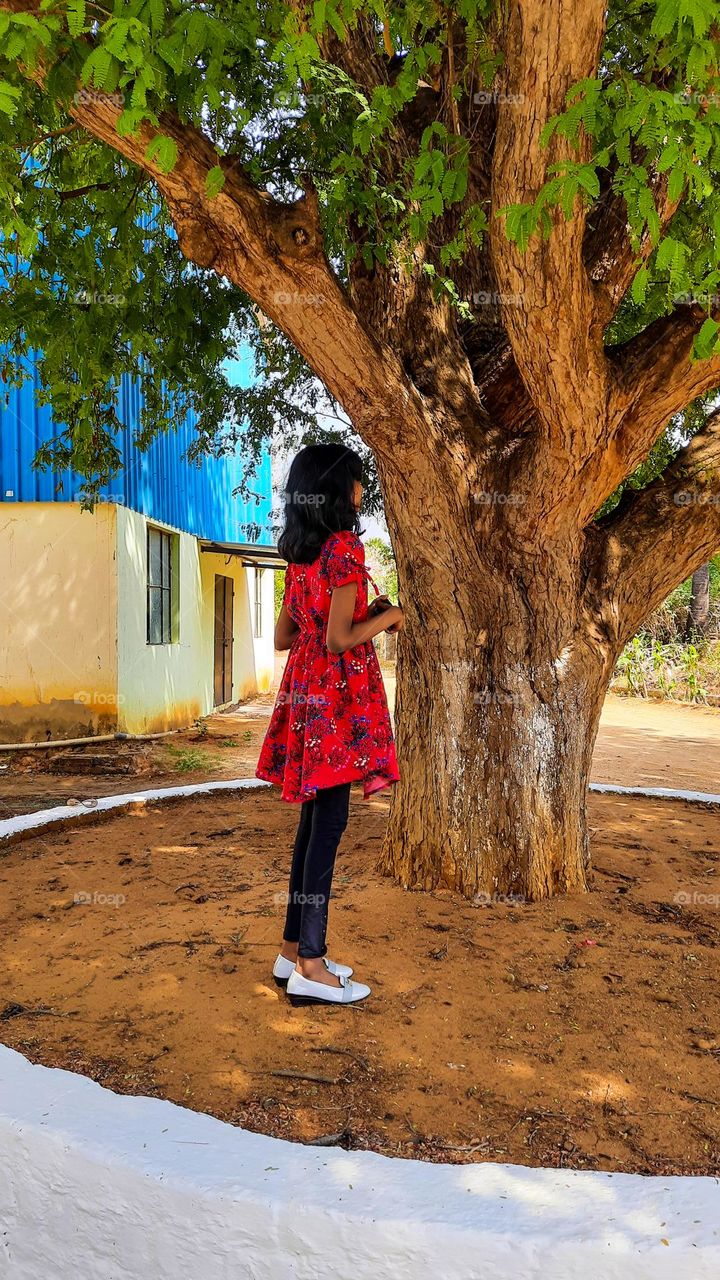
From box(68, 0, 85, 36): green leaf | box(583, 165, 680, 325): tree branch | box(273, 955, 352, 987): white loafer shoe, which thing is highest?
box(68, 0, 85, 36): green leaf

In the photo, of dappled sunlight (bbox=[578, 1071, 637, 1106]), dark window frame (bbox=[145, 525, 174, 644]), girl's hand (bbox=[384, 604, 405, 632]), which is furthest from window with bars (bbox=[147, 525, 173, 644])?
dappled sunlight (bbox=[578, 1071, 637, 1106])

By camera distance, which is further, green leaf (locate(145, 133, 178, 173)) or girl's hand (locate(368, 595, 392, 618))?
girl's hand (locate(368, 595, 392, 618))

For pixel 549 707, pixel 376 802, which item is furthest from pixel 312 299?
pixel 376 802

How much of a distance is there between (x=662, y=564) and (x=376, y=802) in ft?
8.82

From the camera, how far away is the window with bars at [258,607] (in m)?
18.8

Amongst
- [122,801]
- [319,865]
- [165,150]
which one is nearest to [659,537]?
[319,865]

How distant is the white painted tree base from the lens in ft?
6.07

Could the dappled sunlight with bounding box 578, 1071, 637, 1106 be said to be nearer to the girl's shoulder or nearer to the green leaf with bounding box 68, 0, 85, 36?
the girl's shoulder

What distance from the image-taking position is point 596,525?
459 cm

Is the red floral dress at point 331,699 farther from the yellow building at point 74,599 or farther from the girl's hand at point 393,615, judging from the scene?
the yellow building at point 74,599

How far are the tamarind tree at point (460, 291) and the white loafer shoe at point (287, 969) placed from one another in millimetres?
1048

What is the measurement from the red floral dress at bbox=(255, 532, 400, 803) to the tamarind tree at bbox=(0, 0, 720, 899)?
1047 mm

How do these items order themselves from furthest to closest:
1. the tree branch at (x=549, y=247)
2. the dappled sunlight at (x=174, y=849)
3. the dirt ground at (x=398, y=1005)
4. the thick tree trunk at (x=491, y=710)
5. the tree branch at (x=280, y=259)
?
the dappled sunlight at (x=174, y=849)
the thick tree trunk at (x=491, y=710)
the tree branch at (x=280, y=259)
the tree branch at (x=549, y=247)
the dirt ground at (x=398, y=1005)

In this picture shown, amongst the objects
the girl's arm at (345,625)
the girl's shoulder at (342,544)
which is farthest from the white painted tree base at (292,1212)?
the girl's shoulder at (342,544)
